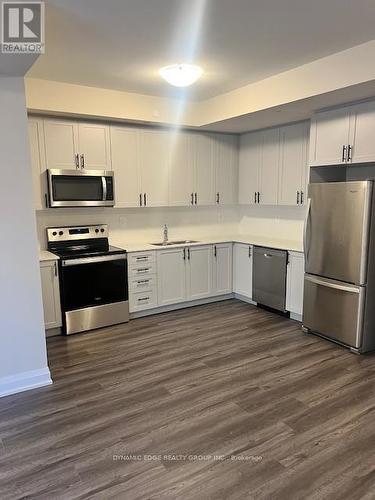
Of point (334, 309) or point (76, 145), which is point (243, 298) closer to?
point (334, 309)

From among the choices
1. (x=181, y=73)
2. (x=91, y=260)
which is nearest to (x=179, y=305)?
(x=91, y=260)

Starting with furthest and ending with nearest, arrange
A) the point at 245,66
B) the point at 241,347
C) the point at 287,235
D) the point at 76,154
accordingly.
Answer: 1. the point at 287,235
2. the point at 76,154
3. the point at 241,347
4. the point at 245,66

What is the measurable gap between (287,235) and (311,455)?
3.27 meters

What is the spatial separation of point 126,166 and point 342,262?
8.97 feet

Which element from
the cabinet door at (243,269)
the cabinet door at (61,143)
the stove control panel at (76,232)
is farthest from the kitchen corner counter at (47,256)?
the cabinet door at (243,269)

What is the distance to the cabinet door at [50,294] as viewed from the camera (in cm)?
374

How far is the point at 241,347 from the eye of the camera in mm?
3631

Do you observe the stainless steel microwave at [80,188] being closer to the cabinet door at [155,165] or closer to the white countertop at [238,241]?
the cabinet door at [155,165]

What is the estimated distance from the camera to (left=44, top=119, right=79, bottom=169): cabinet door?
13.0ft

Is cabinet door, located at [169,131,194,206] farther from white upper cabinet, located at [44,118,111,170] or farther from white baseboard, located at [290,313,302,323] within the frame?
white baseboard, located at [290,313,302,323]

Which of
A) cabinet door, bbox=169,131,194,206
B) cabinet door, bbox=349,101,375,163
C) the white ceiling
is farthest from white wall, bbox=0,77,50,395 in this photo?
cabinet door, bbox=349,101,375,163

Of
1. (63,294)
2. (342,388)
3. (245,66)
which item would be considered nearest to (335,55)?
(245,66)

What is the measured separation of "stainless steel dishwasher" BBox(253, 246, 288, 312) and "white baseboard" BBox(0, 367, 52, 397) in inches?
108

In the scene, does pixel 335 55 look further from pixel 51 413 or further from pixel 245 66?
pixel 51 413
